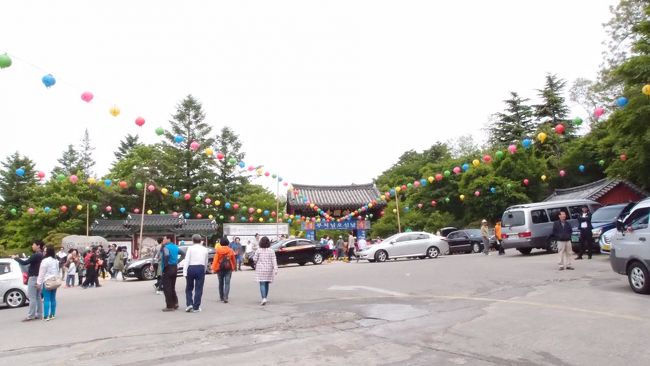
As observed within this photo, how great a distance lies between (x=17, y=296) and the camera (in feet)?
45.8

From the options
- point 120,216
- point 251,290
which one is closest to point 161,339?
point 251,290

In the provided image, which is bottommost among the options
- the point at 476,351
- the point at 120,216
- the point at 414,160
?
the point at 476,351

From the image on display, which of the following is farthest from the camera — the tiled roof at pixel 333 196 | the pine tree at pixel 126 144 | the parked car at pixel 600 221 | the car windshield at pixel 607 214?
the pine tree at pixel 126 144

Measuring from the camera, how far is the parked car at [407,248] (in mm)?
24531

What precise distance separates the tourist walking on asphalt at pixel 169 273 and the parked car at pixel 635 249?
9.72 m

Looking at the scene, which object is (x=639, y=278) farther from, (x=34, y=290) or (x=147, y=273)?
(x=147, y=273)

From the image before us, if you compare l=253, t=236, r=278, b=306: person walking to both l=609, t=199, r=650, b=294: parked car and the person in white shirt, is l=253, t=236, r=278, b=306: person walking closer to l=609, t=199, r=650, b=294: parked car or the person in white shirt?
the person in white shirt

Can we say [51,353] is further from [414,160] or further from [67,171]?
[67,171]

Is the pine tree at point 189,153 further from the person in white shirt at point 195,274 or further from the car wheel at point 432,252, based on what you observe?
the person in white shirt at point 195,274

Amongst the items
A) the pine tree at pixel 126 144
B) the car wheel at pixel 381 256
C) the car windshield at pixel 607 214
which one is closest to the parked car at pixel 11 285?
the car wheel at pixel 381 256

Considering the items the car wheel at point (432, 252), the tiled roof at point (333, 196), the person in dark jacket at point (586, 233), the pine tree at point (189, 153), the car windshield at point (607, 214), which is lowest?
the car wheel at point (432, 252)

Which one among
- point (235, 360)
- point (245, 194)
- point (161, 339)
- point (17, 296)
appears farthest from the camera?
point (245, 194)

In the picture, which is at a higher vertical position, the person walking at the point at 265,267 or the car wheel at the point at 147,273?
the person walking at the point at 265,267

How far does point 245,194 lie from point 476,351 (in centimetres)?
4238
